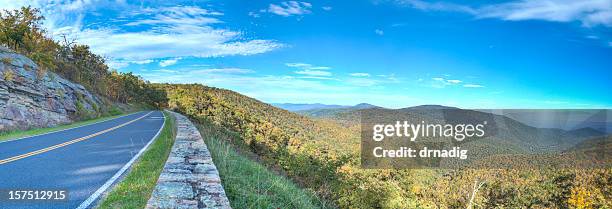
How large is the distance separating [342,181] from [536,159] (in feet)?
257

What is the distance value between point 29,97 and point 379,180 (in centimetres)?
3226

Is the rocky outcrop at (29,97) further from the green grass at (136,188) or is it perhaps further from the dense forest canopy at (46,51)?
the green grass at (136,188)

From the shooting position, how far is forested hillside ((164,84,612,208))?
30553 millimetres

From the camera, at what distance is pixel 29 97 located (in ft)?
64.5

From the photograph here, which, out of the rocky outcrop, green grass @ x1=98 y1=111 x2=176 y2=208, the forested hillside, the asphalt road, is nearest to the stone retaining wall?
green grass @ x1=98 y1=111 x2=176 y2=208

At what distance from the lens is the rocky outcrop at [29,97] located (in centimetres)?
1747

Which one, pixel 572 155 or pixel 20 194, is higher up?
pixel 20 194

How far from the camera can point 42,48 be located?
35.3 meters

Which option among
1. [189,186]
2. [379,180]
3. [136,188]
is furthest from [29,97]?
[379,180]

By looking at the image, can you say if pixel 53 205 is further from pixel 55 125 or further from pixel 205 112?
pixel 205 112

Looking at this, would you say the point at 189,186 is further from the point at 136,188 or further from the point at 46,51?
the point at 46,51

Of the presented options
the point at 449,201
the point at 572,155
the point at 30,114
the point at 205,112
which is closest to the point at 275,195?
the point at 30,114

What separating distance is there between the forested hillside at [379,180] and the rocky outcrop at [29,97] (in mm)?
9097

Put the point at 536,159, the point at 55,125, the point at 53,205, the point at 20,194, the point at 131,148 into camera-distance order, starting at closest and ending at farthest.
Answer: the point at 53,205 < the point at 20,194 < the point at 131,148 < the point at 55,125 < the point at 536,159
